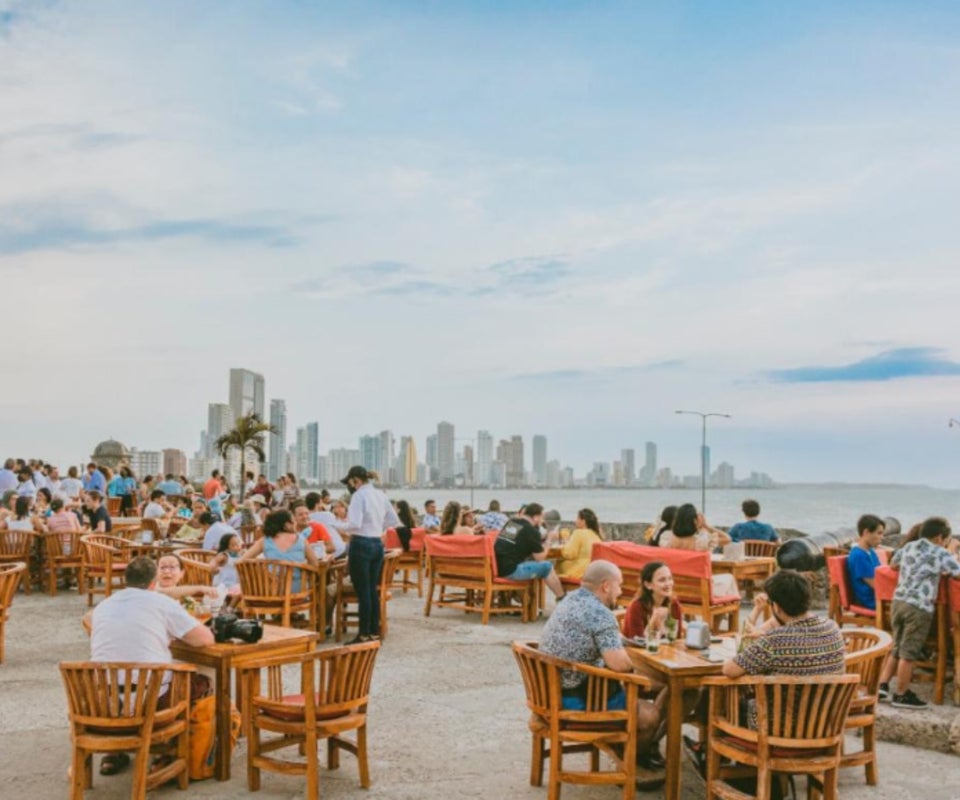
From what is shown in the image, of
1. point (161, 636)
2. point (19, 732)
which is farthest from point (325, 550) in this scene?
point (161, 636)

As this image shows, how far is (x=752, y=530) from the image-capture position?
42.4 feet

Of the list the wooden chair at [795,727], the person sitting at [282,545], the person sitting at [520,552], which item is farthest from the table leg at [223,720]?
the person sitting at [520,552]

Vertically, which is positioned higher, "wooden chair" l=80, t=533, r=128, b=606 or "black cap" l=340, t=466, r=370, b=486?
"black cap" l=340, t=466, r=370, b=486

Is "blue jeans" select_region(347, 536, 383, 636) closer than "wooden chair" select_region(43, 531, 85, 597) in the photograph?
Yes

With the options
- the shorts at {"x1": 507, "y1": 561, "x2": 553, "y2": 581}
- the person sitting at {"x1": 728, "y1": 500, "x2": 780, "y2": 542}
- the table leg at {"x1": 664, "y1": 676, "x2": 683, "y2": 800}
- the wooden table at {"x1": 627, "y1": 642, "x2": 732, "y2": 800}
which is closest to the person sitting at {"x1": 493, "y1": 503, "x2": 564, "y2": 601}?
the shorts at {"x1": 507, "y1": 561, "x2": 553, "y2": 581}

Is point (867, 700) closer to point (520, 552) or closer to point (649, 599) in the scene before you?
point (649, 599)

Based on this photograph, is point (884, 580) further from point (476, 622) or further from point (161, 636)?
point (161, 636)

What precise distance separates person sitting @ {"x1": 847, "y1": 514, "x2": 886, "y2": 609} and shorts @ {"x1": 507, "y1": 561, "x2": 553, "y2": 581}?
334cm

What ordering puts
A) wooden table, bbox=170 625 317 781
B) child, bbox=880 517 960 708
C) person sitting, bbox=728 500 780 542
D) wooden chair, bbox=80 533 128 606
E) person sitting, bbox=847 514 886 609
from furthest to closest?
person sitting, bbox=728 500 780 542, wooden chair, bbox=80 533 128 606, person sitting, bbox=847 514 886 609, child, bbox=880 517 960 708, wooden table, bbox=170 625 317 781

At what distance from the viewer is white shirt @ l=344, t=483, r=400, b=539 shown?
9.27 metres

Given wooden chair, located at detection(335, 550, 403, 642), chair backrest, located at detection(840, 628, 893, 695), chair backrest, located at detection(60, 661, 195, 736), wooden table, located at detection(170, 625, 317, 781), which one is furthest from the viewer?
wooden chair, located at detection(335, 550, 403, 642)

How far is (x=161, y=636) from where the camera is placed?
206 inches

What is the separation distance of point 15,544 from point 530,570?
22.9 ft

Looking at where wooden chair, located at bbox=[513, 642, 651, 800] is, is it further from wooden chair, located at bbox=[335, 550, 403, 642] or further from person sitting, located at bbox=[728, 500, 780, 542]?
person sitting, located at bbox=[728, 500, 780, 542]
